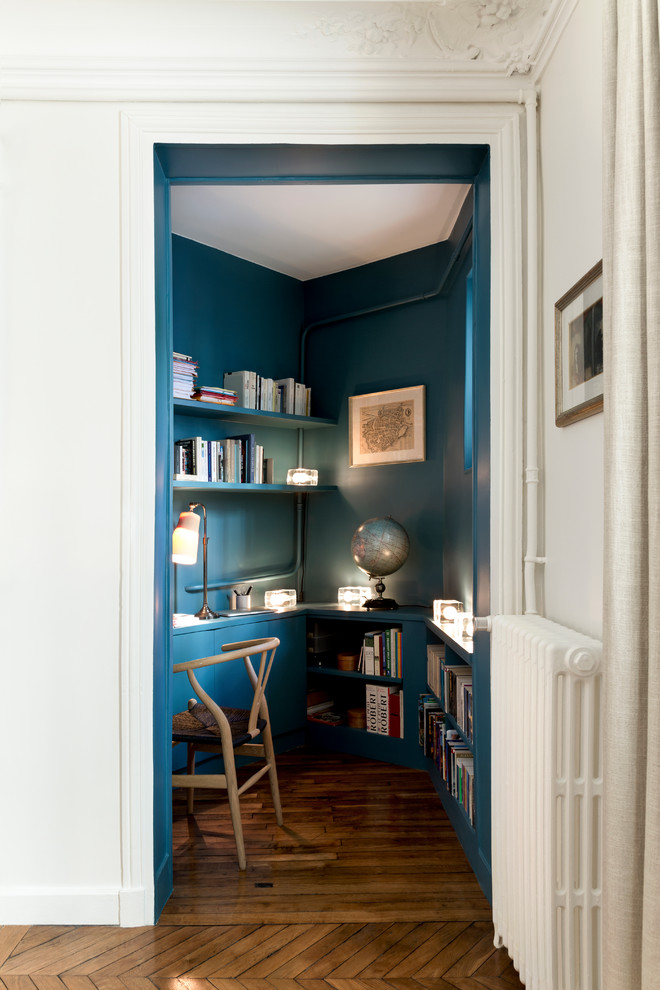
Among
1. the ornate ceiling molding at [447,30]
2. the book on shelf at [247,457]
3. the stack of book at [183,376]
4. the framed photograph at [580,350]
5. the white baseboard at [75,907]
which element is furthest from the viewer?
the book on shelf at [247,457]

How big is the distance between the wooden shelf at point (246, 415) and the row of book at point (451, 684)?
159 cm

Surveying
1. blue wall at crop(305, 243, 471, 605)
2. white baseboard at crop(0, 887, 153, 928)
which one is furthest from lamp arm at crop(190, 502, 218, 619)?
white baseboard at crop(0, 887, 153, 928)

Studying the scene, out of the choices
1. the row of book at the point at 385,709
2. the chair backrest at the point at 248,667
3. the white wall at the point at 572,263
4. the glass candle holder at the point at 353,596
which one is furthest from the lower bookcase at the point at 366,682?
the white wall at the point at 572,263

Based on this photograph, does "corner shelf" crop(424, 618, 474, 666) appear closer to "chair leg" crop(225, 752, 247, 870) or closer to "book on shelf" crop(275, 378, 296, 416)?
"chair leg" crop(225, 752, 247, 870)

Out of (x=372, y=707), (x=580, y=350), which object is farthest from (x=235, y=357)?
(x=580, y=350)

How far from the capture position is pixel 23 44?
2246mm

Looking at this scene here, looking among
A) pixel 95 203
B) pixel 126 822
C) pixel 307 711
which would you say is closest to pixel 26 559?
pixel 126 822

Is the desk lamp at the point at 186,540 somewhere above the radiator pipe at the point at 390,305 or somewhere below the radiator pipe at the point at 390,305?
below

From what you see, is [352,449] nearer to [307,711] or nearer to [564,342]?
[307,711]

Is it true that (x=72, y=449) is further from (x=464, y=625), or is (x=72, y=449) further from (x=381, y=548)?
(x=381, y=548)

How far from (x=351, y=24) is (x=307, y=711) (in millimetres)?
3446

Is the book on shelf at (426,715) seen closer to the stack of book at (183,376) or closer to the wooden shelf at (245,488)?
the wooden shelf at (245,488)

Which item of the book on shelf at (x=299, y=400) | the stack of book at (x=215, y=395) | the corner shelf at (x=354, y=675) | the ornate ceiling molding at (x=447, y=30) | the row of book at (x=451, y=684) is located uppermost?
the ornate ceiling molding at (x=447, y=30)

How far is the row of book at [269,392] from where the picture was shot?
4.04 meters
